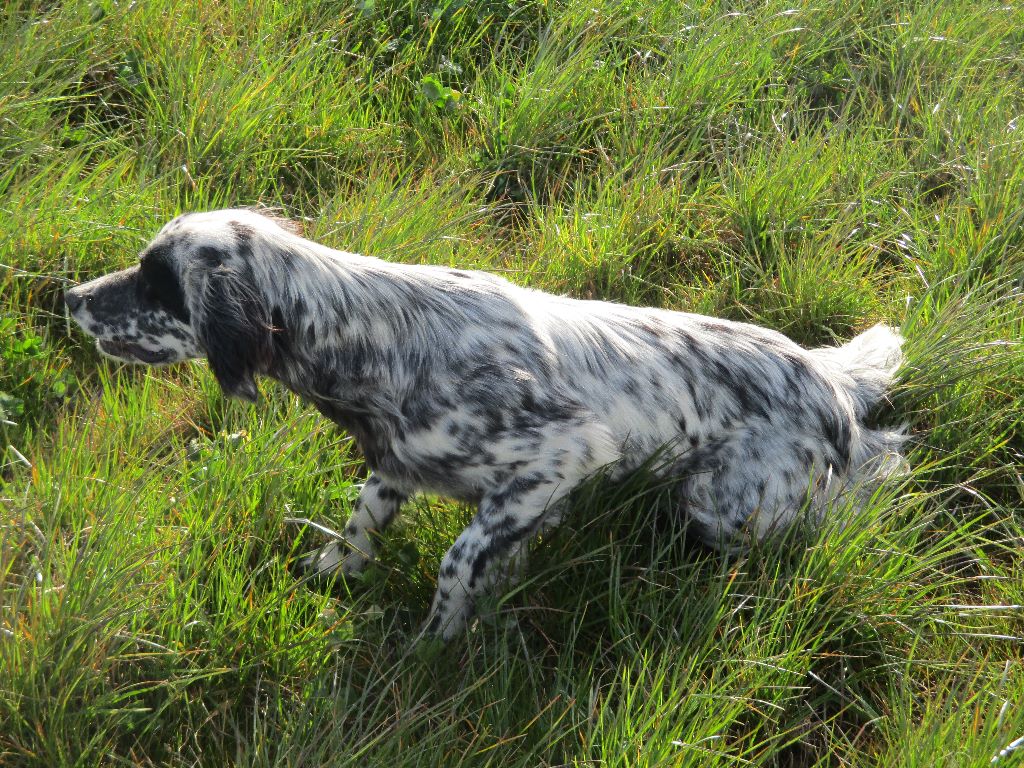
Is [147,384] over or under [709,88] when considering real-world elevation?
under

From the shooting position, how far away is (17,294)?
3840mm

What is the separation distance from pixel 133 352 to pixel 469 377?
0.97 m

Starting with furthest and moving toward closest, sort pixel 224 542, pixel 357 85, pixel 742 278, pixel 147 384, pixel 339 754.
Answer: pixel 357 85
pixel 742 278
pixel 147 384
pixel 224 542
pixel 339 754

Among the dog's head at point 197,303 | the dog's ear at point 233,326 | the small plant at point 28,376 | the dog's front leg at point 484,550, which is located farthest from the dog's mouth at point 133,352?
the dog's front leg at point 484,550

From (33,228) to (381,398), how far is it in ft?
5.54

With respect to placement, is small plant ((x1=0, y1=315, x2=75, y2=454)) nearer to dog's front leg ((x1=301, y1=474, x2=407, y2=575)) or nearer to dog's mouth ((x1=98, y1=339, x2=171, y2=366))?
dog's mouth ((x1=98, y1=339, x2=171, y2=366))

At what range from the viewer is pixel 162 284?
3.07 metres

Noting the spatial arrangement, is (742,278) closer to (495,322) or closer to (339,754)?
(495,322)

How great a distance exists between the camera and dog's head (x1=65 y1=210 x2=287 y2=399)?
2945 mm

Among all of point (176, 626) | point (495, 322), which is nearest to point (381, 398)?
point (495, 322)

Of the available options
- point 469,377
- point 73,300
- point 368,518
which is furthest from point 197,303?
point 368,518

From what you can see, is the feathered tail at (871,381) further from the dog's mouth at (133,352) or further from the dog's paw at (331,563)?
the dog's mouth at (133,352)

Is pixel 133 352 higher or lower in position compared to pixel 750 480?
higher

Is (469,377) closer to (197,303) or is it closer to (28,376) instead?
(197,303)
